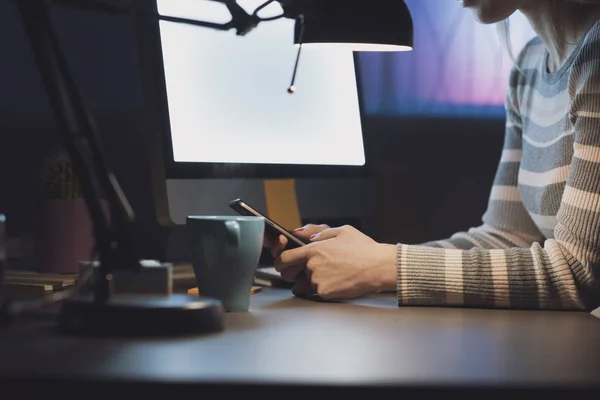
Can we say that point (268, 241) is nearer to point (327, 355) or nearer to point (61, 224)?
point (61, 224)

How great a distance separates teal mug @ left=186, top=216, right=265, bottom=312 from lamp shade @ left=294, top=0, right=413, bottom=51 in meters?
0.26

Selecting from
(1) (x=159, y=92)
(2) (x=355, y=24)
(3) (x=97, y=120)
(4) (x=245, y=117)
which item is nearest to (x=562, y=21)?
(2) (x=355, y=24)

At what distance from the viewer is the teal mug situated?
92 centimetres

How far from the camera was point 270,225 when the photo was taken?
42.6 inches

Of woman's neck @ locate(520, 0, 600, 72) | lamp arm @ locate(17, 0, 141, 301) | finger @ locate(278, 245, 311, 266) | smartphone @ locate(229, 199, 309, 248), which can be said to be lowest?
finger @ locate(278, 245, 311, 266)

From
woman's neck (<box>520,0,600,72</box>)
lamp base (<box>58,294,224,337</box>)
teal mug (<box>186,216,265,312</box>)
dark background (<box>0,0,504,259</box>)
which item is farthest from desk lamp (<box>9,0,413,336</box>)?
woman's neck (<box>520,0,600,72</box>)

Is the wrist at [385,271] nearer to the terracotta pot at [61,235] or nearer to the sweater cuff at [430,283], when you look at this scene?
the sweater cuff at [430,283]

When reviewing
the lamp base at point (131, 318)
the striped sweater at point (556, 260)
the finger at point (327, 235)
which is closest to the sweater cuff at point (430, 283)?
the striped sweater at point (556, 260)

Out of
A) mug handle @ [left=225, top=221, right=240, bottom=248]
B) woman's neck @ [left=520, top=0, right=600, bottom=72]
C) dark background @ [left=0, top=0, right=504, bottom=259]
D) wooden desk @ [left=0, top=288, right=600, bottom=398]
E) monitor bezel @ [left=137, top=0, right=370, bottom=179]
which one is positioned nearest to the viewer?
wooden desk @ [left=0, top=288, right=600, bottom=398]

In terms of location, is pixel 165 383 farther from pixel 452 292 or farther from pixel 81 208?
pixel 81 208

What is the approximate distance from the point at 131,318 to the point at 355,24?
1.75 ft

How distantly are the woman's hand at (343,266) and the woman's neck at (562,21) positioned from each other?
1.64 feet

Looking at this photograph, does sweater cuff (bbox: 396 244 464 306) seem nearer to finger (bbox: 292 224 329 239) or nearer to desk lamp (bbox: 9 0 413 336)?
finger (bbox: 292 224 329 239)

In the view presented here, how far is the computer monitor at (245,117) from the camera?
1156 millimetres
